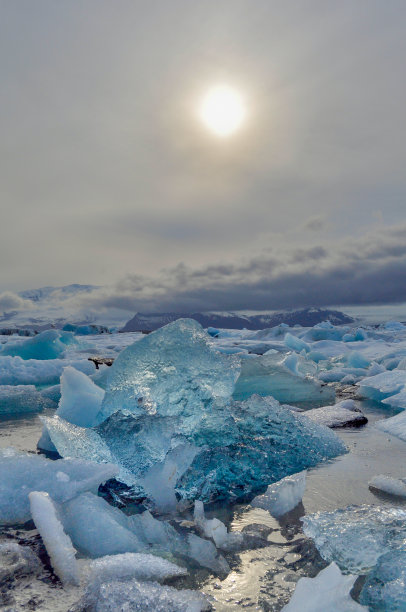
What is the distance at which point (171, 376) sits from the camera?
2.81m

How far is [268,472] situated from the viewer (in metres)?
2.50

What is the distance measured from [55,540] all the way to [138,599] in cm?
40

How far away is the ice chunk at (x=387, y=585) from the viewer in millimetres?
1276

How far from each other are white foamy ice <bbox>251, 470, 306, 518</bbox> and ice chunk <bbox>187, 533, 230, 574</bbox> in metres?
0.47

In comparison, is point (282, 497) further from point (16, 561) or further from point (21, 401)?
point (21, 401)

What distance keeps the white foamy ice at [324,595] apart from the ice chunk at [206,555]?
0.36 m

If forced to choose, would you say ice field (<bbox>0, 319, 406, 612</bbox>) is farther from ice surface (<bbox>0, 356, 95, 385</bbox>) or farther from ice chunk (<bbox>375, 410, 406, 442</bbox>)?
ice surface (<bbox>0, 356, 95, 385</bbox>)

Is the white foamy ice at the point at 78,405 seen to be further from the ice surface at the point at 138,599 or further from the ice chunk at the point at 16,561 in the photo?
the ice surface at the point at 138,599

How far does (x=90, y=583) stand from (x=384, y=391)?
181 inches

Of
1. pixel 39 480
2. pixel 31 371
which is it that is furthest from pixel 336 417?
pixel 31 371

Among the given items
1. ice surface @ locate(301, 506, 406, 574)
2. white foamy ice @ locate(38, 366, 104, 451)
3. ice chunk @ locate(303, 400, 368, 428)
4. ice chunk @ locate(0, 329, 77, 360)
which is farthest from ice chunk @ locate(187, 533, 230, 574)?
ice chunk @ locate(0, 329, 77, 360)

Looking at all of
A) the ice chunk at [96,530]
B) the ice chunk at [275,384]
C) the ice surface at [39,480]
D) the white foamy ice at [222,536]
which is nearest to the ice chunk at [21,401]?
the ice chunk at [275,384]

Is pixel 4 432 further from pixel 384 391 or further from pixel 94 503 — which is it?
pixel 384 391

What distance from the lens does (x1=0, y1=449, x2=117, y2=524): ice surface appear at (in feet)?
6.22
